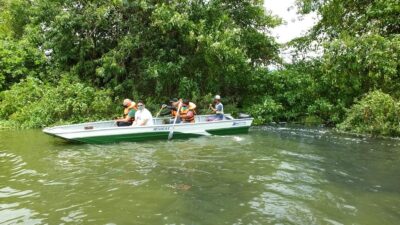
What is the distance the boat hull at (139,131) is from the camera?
11.7 meters

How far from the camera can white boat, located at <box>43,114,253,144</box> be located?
11734mm

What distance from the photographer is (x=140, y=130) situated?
12461 millimetres

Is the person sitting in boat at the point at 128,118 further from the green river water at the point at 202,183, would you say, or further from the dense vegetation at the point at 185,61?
the dense vegetation at the point at 185,61

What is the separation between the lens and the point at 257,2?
21.2m

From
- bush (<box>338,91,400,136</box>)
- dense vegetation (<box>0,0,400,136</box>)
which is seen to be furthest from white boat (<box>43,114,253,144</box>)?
bush (<box>338,91,400,136</box>)

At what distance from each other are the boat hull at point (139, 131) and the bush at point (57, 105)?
4129mm

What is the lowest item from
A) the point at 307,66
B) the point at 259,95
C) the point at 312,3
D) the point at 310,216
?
the point at 310,216

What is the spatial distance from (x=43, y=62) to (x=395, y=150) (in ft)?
59.3

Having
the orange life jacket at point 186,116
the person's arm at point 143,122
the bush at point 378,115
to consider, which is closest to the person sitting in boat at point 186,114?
the orange life jacket at point 186,116

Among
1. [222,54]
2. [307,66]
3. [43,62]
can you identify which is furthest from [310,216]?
[43,62]

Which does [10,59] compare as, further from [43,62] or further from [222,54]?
[222,54]

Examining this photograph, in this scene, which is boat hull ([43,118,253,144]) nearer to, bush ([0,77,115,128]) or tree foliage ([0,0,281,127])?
tree foliage ([0,0,281,127])

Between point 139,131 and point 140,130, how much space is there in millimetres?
45

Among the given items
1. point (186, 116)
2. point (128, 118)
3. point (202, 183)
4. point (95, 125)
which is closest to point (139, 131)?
point (128, 118)
